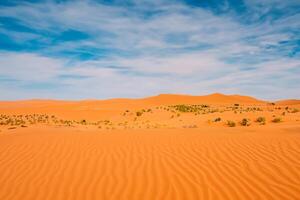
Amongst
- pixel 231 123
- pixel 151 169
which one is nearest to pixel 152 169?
pixel 151 169

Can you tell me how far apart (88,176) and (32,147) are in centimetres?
367

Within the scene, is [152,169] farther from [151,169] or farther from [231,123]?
[231,123]

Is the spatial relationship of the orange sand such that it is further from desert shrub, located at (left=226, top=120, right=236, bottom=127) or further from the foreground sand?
desert shrub, located at (left=226, top=120, right=236, bottom=127)

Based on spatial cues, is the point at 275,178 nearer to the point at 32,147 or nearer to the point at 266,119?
the point at 32,147

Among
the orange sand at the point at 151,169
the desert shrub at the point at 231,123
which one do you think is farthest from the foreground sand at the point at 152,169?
the desert shrub at the point at 231,123

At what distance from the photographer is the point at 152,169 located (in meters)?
6.33

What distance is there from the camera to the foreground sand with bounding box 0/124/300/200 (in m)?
5.01

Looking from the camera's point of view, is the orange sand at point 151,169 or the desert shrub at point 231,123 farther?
the desert shrub at point 231,123

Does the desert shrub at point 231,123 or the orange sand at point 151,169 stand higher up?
the desert shrub at point 231,123

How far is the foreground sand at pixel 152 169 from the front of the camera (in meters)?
5.01

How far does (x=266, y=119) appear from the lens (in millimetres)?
18516

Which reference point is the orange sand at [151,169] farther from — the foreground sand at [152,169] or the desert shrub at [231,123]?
the desert shrub at [231,123]

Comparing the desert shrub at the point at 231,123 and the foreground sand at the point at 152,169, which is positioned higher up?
the desert shrub at the point at 231,123

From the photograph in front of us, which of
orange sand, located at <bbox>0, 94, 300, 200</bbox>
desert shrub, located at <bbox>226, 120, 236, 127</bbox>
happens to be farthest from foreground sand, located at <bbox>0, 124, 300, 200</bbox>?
desert shrub, located at <bbox>226, 120, 236, 127</bbox>
